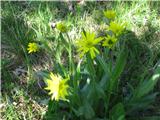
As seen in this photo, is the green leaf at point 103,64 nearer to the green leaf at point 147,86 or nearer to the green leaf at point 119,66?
the green leaf at point 119,66

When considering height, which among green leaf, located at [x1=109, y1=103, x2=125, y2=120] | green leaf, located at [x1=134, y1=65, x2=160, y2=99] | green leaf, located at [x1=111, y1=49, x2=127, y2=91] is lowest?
green leaf, located at [x1=109, y1=103, x2=125, y2=120]

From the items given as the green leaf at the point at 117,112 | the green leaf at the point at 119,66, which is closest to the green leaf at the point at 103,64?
the green leaf at the point at 119,66

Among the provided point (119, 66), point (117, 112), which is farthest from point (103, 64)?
point (117, 112)

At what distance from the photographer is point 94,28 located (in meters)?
→ 3.02

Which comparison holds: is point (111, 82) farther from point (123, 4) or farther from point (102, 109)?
point (123, 4)

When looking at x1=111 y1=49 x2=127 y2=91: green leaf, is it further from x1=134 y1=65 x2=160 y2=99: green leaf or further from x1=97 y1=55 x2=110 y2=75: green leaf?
x1=134 y1=65 x2=160 y2=99: green leaf

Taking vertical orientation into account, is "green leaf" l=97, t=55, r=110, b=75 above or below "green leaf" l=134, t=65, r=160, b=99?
above

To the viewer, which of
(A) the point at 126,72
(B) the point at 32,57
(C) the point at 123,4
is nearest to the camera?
(A) the point at 126,72

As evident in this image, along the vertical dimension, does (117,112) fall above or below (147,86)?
below

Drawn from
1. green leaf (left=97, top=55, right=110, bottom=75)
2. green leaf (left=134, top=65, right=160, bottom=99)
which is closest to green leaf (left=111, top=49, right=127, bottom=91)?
green leaf (left=97, top=55, right=110, bottom=75)

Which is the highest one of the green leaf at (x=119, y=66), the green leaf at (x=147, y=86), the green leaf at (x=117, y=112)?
the green leaf at (x=119, y=66)

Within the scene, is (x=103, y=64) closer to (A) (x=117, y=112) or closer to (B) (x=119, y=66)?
(B) (x=119, y=66)

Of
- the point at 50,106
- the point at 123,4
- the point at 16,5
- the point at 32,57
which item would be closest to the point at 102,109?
the point at 50,106

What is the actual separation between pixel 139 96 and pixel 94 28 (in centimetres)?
98
